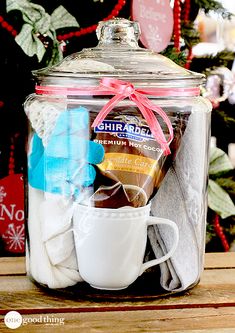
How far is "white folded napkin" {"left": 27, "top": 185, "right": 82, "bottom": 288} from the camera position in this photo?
2.66 ft

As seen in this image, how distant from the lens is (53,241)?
2.69ft

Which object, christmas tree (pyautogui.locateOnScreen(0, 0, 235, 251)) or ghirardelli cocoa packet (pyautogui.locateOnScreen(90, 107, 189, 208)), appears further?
christmas tree (pyautogui.locateOnScreen(0, 0, 235, 251))

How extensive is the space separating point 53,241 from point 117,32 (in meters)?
0.32

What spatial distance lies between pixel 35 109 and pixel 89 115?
0.31ft

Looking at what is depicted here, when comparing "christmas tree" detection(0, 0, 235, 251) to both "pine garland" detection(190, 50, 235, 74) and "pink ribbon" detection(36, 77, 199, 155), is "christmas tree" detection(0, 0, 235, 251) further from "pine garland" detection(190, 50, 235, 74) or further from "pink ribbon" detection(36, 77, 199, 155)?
"pink ribbon" detection(36, 77, 199, 155)

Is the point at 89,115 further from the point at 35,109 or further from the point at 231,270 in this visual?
the point at 231,270

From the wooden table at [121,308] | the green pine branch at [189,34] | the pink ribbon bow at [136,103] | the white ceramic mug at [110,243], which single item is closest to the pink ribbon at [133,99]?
the pink ribbon bow at [136,103]

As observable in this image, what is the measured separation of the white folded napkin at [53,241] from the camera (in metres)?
0.81

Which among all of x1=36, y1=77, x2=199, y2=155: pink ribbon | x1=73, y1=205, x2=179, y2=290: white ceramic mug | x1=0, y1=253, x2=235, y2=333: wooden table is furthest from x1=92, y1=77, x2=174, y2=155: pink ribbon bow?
x1=0, y1=253, x2=235, y2=333: wooden table

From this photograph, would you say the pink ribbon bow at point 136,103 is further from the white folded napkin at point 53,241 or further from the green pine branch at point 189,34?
the green pine branch at point 189,34

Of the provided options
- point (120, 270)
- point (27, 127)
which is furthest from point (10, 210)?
point (120, 270)

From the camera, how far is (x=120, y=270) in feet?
2.60

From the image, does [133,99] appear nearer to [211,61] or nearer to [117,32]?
[117,32]

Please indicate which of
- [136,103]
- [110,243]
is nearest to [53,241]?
[110,243]
